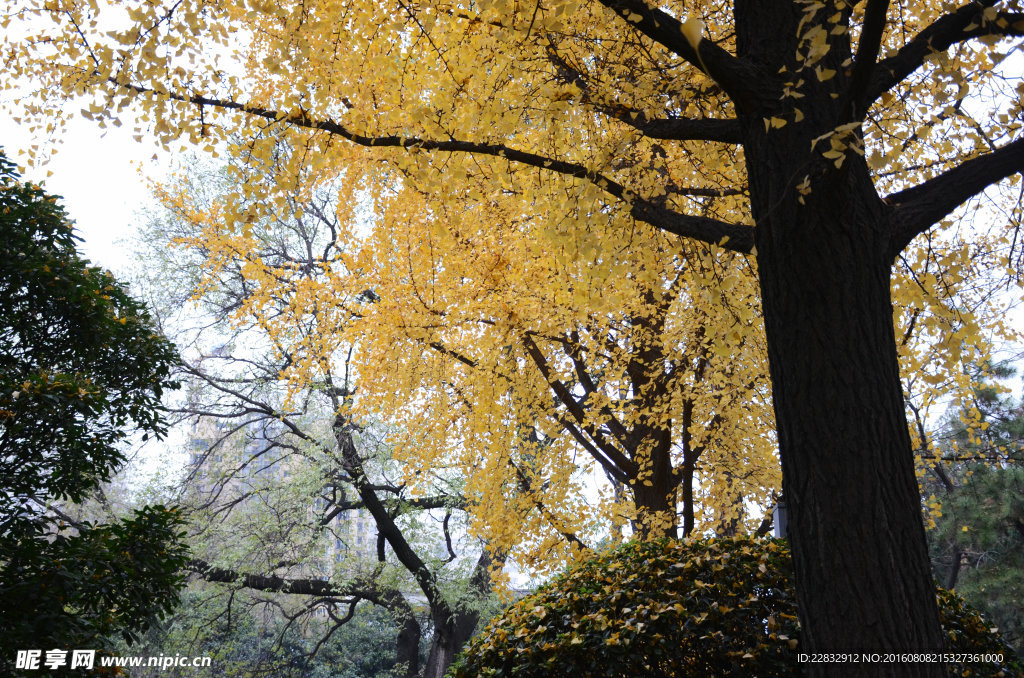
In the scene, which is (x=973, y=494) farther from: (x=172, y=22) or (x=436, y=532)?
(x=172, y=22)

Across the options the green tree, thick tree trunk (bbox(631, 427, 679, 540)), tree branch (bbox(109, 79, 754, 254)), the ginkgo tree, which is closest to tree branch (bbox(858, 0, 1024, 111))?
the ginkgo tree

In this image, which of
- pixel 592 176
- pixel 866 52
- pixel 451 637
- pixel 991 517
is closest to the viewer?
pixel 866 52

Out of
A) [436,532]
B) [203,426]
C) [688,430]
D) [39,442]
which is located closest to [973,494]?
[688,430]

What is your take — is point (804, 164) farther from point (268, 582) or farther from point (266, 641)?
point (266, 641)

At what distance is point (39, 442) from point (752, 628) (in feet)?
13.8

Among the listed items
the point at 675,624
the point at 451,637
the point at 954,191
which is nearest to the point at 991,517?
the point at 451,637

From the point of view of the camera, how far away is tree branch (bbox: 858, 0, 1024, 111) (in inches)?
100.0

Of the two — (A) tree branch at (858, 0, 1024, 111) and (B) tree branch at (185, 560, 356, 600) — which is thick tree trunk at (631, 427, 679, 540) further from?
(B) tree branch at (185, 560, 356, 600)

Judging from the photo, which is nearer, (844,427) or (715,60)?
(844,427)

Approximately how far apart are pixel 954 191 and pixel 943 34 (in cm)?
65

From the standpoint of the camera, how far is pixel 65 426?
4.13 metres

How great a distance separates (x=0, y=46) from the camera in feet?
16.6

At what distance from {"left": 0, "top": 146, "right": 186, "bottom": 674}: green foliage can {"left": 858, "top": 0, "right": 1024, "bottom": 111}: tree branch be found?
171 inches

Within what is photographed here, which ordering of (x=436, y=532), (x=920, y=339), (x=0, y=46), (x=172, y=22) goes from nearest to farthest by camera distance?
(x=172, y=22), (x=0, y=46), (x=920, y=339), (x=436, y=532)
